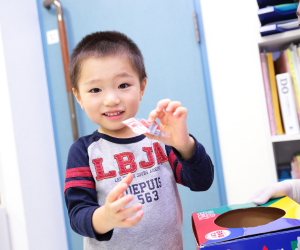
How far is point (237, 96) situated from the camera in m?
1.44

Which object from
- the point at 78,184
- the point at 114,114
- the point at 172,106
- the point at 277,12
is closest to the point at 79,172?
the point at 78,184

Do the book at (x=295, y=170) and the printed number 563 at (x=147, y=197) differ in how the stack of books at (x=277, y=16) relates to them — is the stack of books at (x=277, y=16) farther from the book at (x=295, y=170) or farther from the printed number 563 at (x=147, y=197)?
the printed number 563 at (x=147, y=197)

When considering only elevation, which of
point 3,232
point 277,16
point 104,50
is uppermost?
point 277,16

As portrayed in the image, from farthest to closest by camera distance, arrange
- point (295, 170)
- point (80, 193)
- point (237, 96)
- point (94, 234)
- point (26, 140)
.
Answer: point (26, 140), point (237, 96), point (295, 170), point (80, 193), point (94, 234)

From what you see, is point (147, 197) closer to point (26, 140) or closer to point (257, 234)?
point (257, 234)

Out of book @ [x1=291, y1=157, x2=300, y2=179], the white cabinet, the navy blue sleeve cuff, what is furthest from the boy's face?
the white cabinet

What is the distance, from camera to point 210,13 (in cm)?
147

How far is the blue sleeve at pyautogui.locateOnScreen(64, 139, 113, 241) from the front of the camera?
1.84ft

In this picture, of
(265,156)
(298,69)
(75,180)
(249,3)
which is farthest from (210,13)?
(75,180)

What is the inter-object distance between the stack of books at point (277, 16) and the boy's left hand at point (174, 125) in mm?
618

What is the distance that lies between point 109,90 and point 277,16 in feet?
2.38

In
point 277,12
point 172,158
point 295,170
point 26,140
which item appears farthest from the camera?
point 26,140

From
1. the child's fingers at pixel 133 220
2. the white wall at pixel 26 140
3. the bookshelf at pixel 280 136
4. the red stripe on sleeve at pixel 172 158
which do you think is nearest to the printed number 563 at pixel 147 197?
the red stripe on sleeve at pixel 172 158

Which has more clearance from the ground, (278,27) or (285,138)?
(278,27)
